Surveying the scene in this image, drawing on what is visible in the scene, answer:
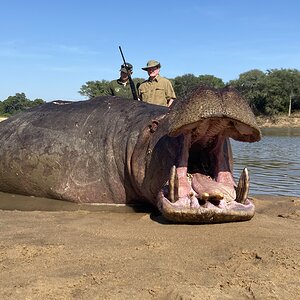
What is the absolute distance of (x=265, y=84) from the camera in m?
59.7

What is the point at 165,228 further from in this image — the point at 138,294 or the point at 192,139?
the point at 138,294

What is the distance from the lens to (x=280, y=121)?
54.4 metres

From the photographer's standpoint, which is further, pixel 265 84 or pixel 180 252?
pixel 265 84

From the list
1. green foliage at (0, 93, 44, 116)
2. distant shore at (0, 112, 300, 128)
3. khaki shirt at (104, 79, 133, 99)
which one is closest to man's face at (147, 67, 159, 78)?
khaki shirt at (104, 79, 133, 99)

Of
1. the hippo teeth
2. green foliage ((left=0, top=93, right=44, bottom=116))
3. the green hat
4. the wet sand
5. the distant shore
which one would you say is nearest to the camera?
the wet sand

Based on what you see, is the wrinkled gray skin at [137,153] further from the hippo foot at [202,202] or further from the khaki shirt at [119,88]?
the khaki shirt at [119,88]

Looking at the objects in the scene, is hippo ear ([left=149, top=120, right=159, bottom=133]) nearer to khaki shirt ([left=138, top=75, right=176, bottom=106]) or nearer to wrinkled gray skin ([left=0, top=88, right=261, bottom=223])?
wrinkled gray skin ([left=0, top=88, right=261, bottom=223])

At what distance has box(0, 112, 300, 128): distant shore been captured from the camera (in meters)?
52.4

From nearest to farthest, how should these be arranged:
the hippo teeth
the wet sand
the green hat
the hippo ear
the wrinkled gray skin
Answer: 1. the wet sand
2. the wrinkled gray skin
3. the hippo teeth
4. the hippo ear
5. the green hat

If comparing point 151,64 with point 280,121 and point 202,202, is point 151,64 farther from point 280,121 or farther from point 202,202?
point 280,121

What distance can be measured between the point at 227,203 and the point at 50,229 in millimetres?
1473

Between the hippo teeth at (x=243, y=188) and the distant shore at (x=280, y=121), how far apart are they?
49.7m

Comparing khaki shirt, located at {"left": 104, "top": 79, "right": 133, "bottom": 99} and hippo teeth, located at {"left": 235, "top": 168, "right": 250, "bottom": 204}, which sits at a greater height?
khaki shirt, located at {"left": 104, "top": 79, "right": 133, "bottom": 99}

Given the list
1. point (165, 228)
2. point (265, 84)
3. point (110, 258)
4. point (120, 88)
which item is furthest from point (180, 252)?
point (265, 84)
